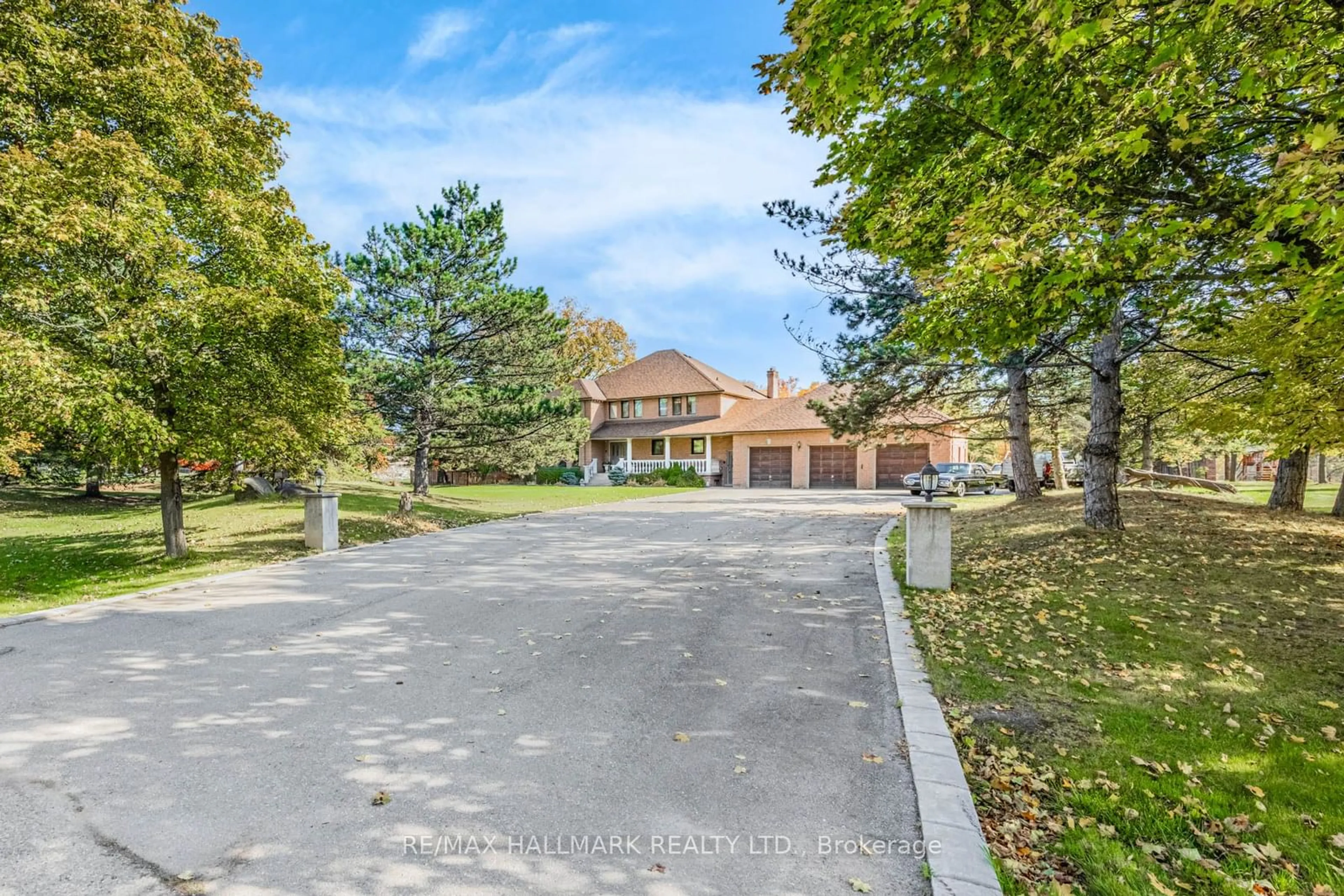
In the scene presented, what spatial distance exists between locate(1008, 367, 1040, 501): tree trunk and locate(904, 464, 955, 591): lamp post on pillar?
777cm

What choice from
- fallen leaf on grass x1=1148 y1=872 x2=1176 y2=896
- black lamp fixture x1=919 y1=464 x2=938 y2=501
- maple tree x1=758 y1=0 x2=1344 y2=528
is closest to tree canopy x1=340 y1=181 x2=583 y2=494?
black lamp fixture x1=919 y1=464 x2=938 y2=501

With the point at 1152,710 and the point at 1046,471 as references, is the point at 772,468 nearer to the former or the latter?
the point at 1046,471

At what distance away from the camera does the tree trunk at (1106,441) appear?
9039mm

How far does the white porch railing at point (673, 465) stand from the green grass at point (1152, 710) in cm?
2364

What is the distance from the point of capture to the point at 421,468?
56.2ft

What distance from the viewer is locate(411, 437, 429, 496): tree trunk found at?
52.4ft

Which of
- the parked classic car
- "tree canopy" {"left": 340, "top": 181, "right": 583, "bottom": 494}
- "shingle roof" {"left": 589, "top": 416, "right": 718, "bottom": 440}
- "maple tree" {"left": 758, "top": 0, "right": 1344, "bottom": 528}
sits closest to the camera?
"maple tree" {"left": 758, "top": 0, "right": 1344, "bottom": 528}

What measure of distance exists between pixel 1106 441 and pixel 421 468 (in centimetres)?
1591

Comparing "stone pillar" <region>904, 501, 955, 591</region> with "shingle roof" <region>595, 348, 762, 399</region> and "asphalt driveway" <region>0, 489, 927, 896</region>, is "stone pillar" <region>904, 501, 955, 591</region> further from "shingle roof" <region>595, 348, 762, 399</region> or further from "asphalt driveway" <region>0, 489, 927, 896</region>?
"shingle roof" <region>595, 348, 762, 399</region>

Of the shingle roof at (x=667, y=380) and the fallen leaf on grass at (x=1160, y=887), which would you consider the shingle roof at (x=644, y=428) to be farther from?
the fallen leaf on grass at (x=1160, y=887)

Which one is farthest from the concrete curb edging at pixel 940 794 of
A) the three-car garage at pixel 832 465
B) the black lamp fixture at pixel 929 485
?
the three-car garage at pixel 832 465

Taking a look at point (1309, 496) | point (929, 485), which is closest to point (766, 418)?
point (1309, 496)

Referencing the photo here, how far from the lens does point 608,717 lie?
3.89 m

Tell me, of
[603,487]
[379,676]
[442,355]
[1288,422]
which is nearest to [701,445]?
[603,487]
